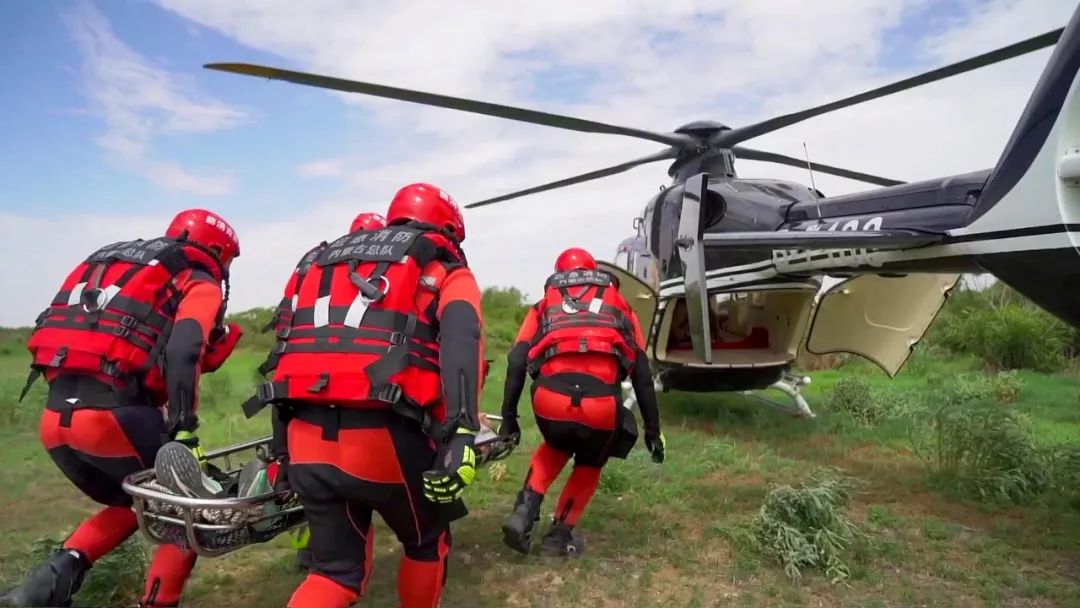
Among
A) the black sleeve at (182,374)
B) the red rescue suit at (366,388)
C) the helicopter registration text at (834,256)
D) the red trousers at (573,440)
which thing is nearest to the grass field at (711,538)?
Answer: the red trousers at (573,440)

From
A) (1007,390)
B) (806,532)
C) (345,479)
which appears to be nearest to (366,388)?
(345,479)

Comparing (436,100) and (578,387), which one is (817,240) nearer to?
(578,387)

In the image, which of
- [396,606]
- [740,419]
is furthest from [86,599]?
[740,419]

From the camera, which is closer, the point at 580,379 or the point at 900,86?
the point at 580,379

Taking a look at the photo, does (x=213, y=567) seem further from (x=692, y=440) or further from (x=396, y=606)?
(x=692, y=440)

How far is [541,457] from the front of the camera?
15.4 ft

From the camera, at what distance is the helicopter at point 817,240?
3609 millimetres

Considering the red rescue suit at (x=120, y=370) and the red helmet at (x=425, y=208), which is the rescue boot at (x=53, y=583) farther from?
the red helmet at (x=425, y=208)

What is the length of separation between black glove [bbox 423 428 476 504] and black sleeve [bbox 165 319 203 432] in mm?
1421

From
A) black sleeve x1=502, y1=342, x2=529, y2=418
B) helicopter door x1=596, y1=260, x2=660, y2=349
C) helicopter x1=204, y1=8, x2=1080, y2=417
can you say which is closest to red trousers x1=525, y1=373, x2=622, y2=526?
black sleeve x1=502, y1=342, x2=529, y2=418

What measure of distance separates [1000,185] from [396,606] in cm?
403

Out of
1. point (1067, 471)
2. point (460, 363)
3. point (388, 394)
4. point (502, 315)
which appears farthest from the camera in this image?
point (502, 315)

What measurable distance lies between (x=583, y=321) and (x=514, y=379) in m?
0.62

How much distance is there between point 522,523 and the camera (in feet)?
13.9
